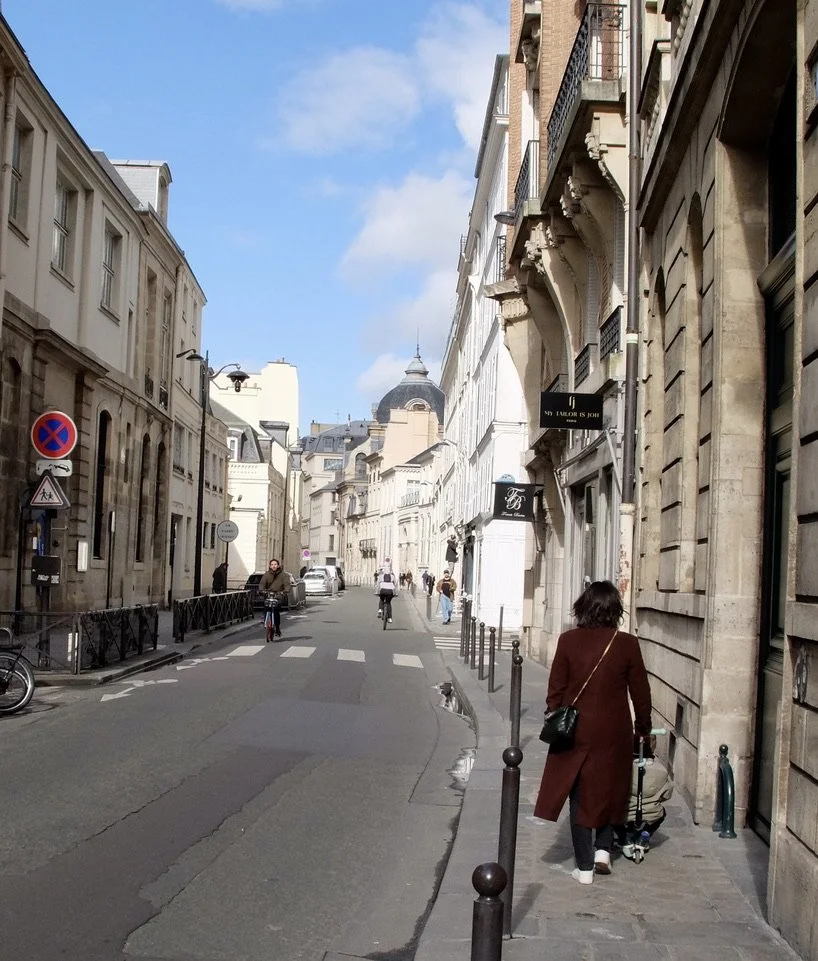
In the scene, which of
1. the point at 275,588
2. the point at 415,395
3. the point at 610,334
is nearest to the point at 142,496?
the point at 275,588

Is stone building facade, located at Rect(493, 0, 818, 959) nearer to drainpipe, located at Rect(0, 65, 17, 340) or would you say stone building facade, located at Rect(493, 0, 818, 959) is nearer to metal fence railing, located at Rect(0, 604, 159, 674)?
metal fence railing, located at Rect(0, 604, 159, 674)

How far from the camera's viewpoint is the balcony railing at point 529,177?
19656mm

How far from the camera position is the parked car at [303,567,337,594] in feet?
208

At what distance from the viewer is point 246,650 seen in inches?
893

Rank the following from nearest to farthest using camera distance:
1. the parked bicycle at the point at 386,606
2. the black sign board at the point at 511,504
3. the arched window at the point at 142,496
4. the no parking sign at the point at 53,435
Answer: the no parking sign at the point at 53,435 → the black sign board at the point at 511,504 → the parked bicycle at the point at 386,606 → the arched window at the point at 142,496

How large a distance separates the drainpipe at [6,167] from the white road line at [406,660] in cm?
959

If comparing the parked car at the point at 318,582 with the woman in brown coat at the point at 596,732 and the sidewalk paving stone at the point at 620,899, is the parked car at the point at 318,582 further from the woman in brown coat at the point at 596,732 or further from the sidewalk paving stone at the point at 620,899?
the woman in brown coat at the point at 596,732

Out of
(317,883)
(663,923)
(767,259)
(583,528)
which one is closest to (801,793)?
(663,923)

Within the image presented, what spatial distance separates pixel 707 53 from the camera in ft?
26.7

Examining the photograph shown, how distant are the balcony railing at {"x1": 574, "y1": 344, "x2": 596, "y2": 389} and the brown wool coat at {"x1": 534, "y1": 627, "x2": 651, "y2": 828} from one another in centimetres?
1062

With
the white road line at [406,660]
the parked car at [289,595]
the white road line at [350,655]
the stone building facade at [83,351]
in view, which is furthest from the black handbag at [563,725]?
the parked car at [289,595]

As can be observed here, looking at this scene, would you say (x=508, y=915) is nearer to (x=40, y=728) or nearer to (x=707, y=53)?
(x=707, y=53)

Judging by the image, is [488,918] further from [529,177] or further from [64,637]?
[529,177]

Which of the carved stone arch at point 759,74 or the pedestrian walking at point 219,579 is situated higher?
the carved stone arch at point 759,74
